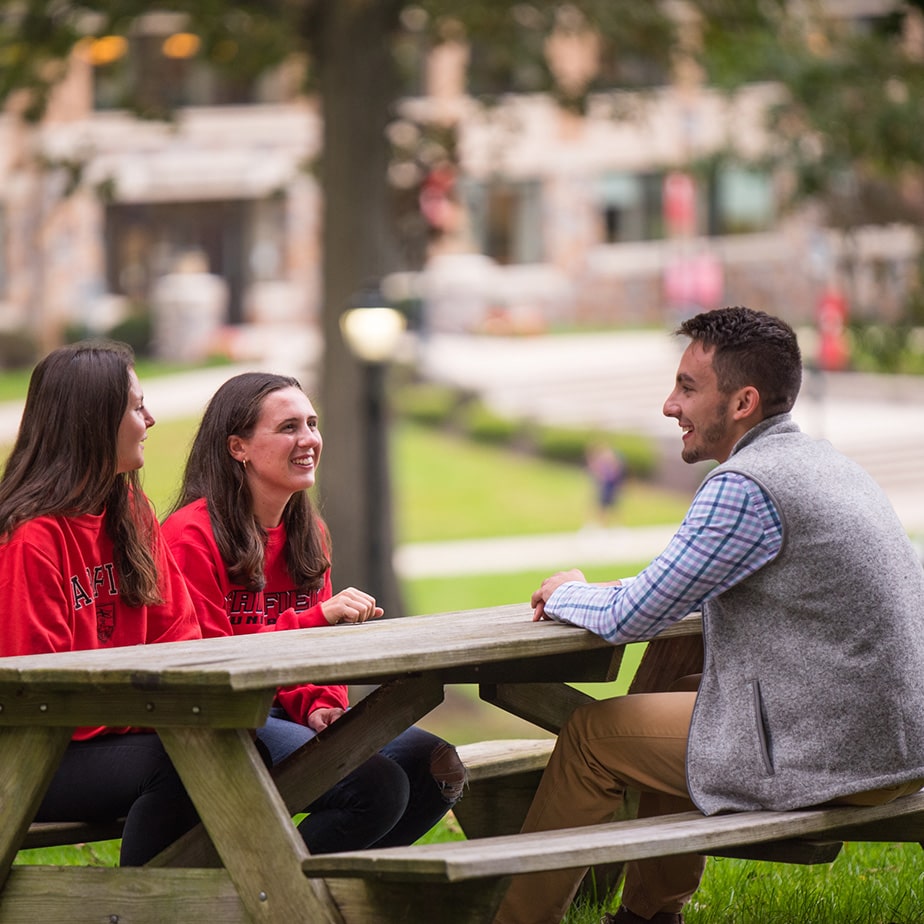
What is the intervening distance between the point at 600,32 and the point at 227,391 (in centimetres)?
1075

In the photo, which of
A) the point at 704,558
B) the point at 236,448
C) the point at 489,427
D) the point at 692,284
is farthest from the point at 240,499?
the point at 692,284

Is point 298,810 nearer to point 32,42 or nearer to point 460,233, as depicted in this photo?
point 32,42

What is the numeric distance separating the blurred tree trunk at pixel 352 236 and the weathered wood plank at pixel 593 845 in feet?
33.7

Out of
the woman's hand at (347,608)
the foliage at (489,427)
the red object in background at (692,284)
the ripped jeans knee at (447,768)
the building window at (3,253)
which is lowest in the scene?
the foliage at (489,427)

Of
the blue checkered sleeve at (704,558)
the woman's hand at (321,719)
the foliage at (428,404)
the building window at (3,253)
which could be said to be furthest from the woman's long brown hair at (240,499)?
the building window at (3,253)

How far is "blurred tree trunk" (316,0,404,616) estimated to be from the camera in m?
13.8

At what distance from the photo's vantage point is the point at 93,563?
386cm

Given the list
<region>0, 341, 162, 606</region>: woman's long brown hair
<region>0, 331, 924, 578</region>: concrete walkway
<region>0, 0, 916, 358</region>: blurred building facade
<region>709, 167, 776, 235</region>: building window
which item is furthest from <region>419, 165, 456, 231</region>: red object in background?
<region>709, 167, 776, 235</region>: building window

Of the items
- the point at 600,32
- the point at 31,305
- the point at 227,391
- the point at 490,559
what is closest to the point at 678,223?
the point at 31,305

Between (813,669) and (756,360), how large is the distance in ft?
2.41

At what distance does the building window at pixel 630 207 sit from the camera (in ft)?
142

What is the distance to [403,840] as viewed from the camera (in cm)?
411

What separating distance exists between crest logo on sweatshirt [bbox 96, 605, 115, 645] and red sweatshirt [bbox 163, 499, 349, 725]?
0.27 m

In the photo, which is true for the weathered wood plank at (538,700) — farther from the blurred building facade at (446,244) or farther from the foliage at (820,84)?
A: the blurred building facade at (446,244)
